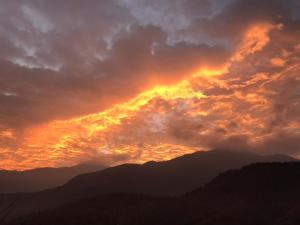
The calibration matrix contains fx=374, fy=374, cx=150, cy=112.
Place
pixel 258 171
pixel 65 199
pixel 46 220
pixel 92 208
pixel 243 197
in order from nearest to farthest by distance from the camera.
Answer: pixel 46 220
pixel 92 208
pixel 243 197
pixel 258 171
pixel 65 199

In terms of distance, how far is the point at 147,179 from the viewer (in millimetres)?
125062

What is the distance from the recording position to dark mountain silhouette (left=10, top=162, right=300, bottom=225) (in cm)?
4153

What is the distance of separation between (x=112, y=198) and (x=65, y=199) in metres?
48.4

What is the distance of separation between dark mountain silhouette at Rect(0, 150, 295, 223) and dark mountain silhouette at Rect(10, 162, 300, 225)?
4229 centimetres

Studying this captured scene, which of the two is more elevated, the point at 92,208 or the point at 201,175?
the point at 201,175

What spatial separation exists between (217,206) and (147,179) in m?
A: 76.4

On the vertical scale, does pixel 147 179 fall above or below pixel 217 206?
above

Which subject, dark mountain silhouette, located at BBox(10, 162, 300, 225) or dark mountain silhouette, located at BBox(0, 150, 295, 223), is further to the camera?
dark mountain silhouette, located at BBox(0, 150, 295, 223)

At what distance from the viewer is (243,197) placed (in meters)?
53.7

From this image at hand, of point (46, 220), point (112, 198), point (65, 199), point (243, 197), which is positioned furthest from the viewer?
point (65, 199)

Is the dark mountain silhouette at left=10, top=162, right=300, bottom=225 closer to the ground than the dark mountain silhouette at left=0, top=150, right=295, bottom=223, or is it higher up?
closer to the ground

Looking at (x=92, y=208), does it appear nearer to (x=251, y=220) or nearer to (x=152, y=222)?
(x=152, y=222)

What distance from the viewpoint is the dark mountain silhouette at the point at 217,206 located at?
41.5 m

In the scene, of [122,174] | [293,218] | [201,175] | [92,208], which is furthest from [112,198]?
[201,175]
